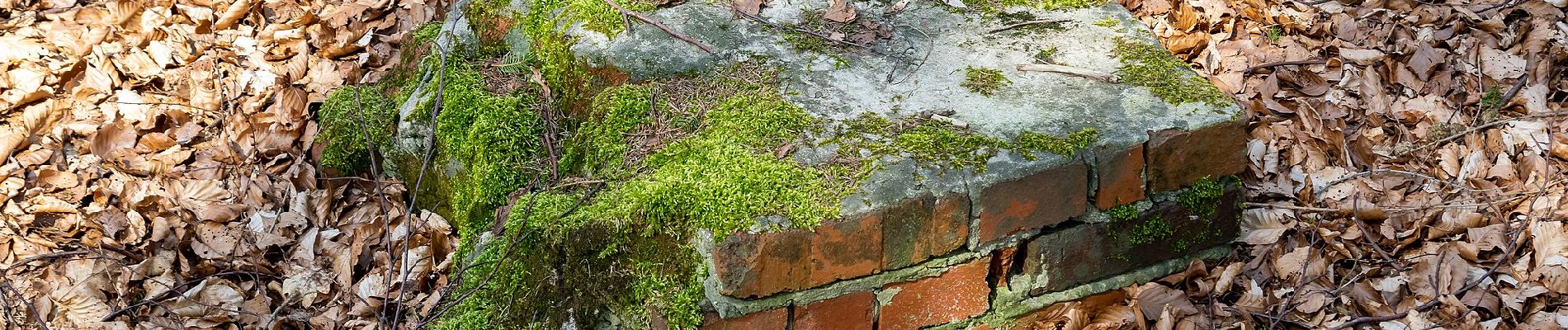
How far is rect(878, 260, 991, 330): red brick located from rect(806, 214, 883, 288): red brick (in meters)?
0.12

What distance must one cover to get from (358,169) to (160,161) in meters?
0.66

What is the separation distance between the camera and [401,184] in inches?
129

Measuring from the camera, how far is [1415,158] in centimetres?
294

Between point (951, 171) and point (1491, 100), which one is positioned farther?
point (1491, 100)

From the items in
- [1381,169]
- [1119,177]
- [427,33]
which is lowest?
[1381,169]

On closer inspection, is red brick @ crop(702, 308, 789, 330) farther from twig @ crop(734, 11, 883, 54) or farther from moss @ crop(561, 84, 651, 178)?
twig @ crop(734, 11, 883, 54)

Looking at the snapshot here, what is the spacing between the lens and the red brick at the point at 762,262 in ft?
6.39

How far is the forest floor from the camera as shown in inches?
97.8

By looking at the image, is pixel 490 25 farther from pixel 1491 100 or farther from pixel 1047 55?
pixel 1491 100

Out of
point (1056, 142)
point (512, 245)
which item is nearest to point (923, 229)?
point (1056, 142)

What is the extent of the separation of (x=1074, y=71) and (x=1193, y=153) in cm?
37

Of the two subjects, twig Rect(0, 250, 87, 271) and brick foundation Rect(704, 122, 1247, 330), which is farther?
→ twig Rect(0, 250, 87, 271)

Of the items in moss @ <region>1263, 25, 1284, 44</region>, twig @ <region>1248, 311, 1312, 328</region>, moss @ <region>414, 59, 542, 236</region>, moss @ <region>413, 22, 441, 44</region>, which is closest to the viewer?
twig @ <region>1248, 311, 1312, 328</region>

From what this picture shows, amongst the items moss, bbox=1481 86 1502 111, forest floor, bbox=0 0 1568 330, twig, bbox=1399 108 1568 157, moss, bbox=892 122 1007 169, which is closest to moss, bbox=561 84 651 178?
forest floor, bbox=0 0 1568 330
